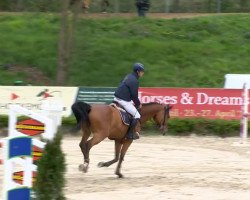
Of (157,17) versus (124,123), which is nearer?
(124,123)

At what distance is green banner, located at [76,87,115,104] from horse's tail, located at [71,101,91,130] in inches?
389

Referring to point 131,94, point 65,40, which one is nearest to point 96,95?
point 65,40

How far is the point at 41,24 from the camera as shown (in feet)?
125

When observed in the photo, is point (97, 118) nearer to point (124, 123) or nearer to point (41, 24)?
point (124, 123)

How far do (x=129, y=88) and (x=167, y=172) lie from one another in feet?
7.37

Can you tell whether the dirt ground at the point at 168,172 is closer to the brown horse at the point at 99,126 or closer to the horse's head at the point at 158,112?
the brown horse at the point at 99,126

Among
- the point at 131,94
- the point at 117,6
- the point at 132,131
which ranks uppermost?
the point at 117,6

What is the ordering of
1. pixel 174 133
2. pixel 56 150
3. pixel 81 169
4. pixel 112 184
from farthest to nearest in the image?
1. pixel 174 133
2. pixel 81 169
3. pixel 112 184
4. pixel 56 150

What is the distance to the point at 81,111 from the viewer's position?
47.3ft

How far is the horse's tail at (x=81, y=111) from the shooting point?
14.4 m

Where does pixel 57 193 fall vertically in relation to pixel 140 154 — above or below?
above

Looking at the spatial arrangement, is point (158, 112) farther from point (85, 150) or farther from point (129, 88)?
point (85, 150)

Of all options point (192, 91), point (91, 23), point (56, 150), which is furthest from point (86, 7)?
point (56, 150)

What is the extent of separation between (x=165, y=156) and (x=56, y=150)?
409 inches
